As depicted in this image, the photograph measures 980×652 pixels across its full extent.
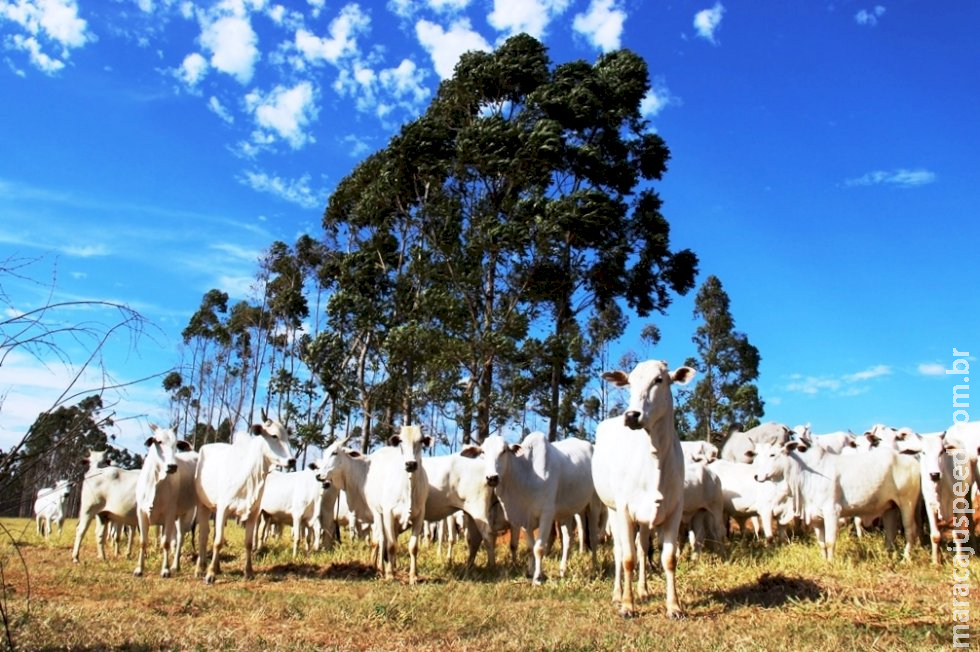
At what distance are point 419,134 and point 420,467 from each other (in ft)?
48.4

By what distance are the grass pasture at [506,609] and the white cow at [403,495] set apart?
1.81ft

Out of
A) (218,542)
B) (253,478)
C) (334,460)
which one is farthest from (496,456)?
(218,542)

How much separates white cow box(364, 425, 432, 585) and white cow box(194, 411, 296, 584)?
1670 mm

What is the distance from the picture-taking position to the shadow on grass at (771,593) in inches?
323

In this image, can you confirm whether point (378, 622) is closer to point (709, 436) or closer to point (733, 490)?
point (733, 490)

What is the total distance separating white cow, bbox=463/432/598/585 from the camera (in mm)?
11805

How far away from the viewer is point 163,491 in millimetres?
12781

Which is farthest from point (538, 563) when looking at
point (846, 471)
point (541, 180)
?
point (541, 180)

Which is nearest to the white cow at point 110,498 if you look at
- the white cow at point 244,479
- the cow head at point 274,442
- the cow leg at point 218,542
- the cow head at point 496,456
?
the white cow at point 244,479

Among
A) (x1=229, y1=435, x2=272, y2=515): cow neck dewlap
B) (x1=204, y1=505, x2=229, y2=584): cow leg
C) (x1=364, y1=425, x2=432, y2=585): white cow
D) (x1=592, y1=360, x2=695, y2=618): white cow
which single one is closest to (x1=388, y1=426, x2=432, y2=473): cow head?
(x1=364, y1=425, x2=432, y2=585): white cow

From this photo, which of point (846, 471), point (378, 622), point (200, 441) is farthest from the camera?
point (200, 441)

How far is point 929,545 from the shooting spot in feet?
39.9

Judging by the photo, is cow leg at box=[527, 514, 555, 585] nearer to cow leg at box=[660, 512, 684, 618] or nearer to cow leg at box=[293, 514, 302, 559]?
cow leg at box=[660, 512, 684, 618]

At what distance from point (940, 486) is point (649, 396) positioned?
6136mm
